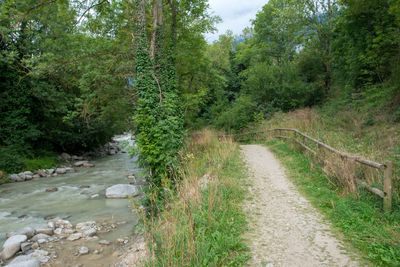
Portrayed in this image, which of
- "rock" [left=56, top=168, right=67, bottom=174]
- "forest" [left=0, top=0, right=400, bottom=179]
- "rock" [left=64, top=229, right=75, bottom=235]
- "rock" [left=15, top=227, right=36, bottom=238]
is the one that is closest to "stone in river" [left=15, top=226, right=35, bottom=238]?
"rock" [left=15, top=227, right=36, bottom=238]

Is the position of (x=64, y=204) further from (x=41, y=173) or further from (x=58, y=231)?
(x=41, y=173)

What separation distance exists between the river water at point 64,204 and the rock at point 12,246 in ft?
2.25

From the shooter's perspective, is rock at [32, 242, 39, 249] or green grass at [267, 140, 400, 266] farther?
rock at [32, 242, 39, 249]

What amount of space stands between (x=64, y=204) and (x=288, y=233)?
28.3 feet

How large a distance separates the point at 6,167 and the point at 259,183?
14.5m

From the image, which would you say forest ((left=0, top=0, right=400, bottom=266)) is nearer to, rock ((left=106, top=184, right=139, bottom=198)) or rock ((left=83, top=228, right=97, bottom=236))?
rock ((left=83, top=228, right=97, bottom=236))

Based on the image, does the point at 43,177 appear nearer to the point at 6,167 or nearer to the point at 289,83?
the point at 6,167

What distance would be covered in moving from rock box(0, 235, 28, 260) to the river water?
69cm

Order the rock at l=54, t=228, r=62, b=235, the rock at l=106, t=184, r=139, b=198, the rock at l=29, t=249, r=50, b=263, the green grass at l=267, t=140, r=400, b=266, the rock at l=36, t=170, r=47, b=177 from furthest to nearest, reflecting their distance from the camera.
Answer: the rock at l=36, t=170, r=47, b=177 < the rock at l=106, t=184, r=139, b=198 < the rock at l=54, t=228, r=62, b=235 < the rock at l=29, t=249, r=50, b=263 < the green grass at l=267, t=140, r=400, b=266

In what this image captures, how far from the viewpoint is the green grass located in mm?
3221

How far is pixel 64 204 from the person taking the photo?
29.8ft

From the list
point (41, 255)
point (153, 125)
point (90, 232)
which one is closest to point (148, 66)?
point (153, 125)

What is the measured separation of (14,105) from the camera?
50.6 ft

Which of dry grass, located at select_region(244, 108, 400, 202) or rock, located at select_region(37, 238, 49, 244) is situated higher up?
dry grass, located at select_region(244, 108, 400, 202)
